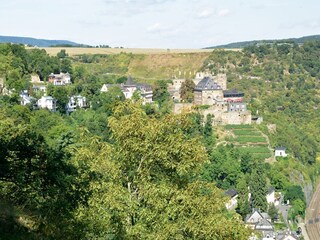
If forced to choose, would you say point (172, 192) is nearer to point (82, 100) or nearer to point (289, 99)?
point (82, 100)

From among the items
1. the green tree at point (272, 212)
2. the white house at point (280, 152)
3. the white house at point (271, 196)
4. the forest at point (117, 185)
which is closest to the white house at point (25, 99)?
the white house at point (271, 196)

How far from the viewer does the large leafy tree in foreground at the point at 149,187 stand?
1258 cm

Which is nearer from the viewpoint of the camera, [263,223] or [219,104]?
[263,223]

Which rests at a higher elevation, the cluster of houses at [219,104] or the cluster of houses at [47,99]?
the cluster of houses at [47,99]

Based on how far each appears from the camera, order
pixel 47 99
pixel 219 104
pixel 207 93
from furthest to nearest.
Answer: pixel 207 93 → pixel 219 104 → pixel 47 99

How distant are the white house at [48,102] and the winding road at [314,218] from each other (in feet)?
84.4

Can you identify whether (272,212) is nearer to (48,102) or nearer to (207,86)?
(207,86)

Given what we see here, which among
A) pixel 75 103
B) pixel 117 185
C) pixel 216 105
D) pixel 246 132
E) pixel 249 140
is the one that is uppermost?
pixel 117 185

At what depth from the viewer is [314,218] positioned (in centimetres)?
5538

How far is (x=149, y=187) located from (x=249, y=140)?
4805cm

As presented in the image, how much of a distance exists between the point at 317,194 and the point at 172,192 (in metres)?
52.9

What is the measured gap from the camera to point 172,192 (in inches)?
514

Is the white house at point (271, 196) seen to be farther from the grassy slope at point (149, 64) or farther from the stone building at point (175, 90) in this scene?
the grassy slope at point (149, 64)

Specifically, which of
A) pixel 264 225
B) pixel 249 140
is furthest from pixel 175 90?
pixel 264 225
